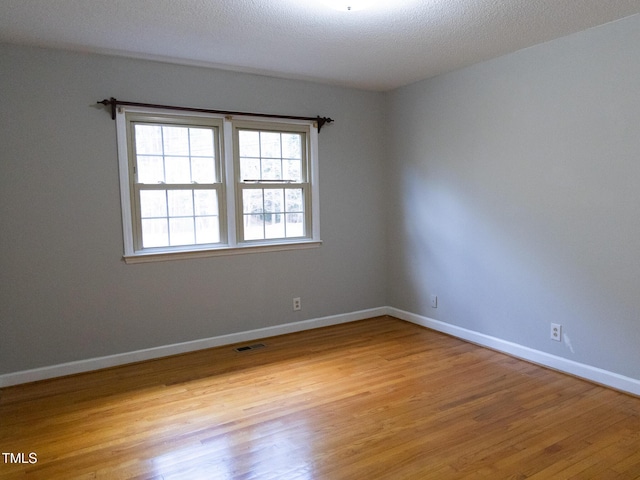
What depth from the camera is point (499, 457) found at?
2234 millimetres

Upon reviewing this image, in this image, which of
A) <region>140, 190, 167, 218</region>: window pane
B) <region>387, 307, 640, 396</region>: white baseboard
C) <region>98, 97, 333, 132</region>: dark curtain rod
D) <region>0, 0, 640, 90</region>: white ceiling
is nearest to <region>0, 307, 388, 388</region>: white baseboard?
<region>387, 307, 640, 396</region>: white baseboard

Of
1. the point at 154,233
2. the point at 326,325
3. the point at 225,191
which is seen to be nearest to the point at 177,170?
the point at 225,191

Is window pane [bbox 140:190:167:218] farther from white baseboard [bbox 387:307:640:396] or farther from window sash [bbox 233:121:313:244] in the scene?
white baseboard [bbox 387:307:640:396]

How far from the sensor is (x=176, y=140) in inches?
149

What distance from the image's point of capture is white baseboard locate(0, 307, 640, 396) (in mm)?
3105

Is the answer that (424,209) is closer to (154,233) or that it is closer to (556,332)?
(556,332)

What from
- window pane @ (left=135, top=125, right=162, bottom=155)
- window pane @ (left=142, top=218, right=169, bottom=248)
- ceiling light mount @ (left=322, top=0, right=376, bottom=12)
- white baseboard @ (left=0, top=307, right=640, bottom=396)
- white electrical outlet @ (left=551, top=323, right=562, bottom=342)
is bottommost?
white baseboard @ (left=0, top=307, right=640, bottom=396)

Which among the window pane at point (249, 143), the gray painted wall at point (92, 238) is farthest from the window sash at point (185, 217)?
the window pane at point (249, 143)

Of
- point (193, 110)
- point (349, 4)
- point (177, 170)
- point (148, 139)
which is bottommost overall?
point (177, 170)

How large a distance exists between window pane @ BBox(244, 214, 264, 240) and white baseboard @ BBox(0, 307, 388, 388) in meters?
0.90

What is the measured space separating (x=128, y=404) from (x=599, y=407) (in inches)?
119

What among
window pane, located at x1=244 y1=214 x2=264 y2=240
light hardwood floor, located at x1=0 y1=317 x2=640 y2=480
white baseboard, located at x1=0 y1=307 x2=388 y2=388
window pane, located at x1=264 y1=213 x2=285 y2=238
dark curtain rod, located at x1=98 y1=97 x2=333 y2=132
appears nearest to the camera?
light hardwood floor, located at x1=0 y1=317 x2=640 y2=480

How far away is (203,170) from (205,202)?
0.93ft

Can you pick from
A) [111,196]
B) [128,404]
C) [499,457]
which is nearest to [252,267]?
[111,196]
